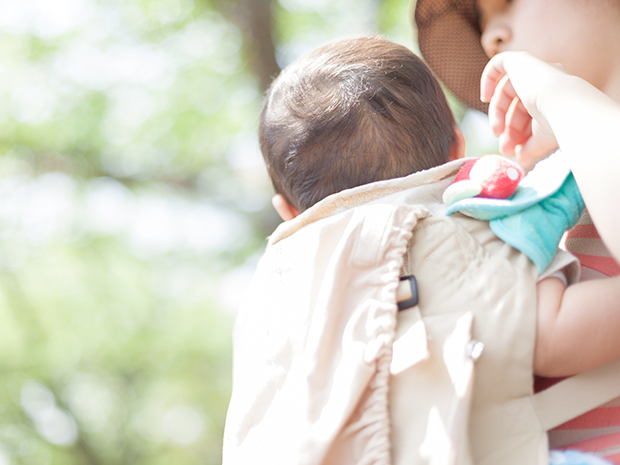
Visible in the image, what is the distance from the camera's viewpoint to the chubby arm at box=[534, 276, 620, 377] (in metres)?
0.76

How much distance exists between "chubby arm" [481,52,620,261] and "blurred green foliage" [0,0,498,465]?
4.22 meters

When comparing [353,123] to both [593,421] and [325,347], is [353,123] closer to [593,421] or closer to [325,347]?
[325,347]

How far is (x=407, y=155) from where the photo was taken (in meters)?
1.12

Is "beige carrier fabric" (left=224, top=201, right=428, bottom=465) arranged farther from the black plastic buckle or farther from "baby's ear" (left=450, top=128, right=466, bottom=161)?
"baby's ear" (left=450, top=128, right=466, bottom=161)

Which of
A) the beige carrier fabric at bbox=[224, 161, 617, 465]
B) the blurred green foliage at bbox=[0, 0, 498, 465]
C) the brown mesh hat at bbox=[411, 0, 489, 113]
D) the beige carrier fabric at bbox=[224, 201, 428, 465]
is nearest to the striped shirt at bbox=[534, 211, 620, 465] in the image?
the beige carrier fabric at bbox=[224, 161, 617, 465]

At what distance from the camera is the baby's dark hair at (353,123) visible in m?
1.10

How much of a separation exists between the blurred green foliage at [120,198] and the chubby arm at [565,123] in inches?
166

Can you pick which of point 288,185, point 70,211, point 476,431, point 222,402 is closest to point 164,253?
point 70,211

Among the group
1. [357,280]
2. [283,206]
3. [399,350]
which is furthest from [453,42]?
[399,350]

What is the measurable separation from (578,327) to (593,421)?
0.20m

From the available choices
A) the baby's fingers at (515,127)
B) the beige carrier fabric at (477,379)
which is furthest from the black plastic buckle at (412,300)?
the baby's fingers at (515,127)

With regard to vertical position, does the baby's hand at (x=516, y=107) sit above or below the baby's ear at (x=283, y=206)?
above

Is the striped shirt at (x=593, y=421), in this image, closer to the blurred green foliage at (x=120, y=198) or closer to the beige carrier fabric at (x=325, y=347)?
the beige carrier fabric at (x=325, y=347)

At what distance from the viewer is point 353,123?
110 cm
